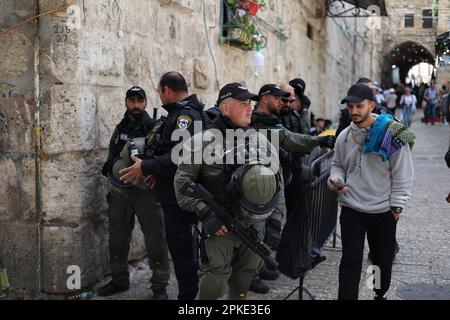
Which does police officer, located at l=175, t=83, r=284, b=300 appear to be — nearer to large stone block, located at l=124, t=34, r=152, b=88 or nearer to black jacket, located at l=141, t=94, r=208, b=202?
black jacket, located at l=141, t=94, r=208, b=202

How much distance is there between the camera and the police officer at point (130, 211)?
165 inches

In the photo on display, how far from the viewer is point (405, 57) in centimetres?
3919

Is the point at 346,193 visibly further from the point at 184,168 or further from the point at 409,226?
the point at 409,226

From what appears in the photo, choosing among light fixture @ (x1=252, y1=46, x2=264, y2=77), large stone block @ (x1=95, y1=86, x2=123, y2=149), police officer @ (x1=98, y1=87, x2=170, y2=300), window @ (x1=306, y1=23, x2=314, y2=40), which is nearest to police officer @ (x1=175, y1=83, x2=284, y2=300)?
police officer @ (x1=98, y1=87, x2=170, y2=300)

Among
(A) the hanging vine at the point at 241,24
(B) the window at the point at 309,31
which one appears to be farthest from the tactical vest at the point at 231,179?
(B) the window at the point at 309,31

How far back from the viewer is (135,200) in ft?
13.9

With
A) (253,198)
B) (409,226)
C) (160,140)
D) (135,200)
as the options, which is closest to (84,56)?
(160,140)

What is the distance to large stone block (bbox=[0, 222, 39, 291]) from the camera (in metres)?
4.09

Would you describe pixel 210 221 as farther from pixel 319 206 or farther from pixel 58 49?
pixel 58 49

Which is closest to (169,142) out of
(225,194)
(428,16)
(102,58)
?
(225,194)

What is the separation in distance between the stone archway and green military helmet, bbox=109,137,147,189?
1174 inches

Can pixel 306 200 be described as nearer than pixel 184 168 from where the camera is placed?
No

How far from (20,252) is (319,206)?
2435mm

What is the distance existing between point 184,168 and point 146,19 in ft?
7.70
